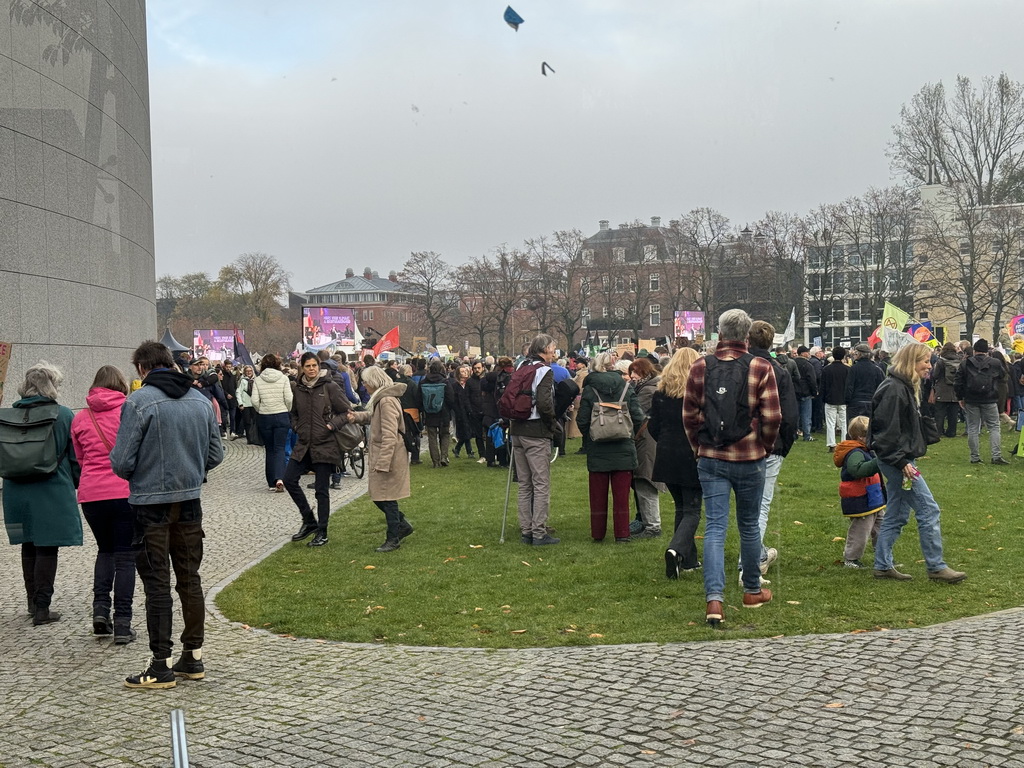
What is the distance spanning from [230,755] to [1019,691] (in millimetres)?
3870

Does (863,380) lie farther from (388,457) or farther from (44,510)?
(44,510)

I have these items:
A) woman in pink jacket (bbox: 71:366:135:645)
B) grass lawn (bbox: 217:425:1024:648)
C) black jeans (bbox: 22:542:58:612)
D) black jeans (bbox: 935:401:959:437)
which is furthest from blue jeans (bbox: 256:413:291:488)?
black jeans (bbox: 935:401:959:437)

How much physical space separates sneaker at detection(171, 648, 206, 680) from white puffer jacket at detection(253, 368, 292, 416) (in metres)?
8.72

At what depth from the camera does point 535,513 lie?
10.8 meters

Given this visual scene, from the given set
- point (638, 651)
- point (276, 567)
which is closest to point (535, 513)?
point (276, 567)

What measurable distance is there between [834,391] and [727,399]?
13.6 metres

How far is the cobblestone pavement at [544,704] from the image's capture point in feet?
16.2

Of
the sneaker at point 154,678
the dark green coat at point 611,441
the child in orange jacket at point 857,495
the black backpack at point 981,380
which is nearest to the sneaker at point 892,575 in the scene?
the child in orange jacket at point 857,495

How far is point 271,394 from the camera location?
1508 cm

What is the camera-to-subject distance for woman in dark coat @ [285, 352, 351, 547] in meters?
11.2

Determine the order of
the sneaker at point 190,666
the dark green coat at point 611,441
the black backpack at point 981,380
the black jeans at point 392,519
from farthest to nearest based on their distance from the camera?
the black backpack at point 981,380
the black jeans at point 392,519
the dark green coat at point 611,441
the sneaker at point 190,666

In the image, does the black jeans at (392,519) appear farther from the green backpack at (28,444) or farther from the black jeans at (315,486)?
the green backpack at (28,444)

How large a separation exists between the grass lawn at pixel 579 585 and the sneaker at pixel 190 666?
1.11m

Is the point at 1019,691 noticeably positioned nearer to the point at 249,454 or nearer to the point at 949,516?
the point at 949,516
